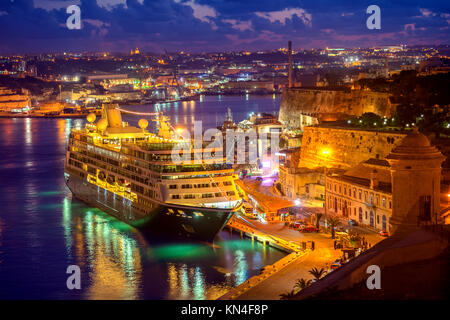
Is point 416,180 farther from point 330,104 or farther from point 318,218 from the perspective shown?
point 330,104

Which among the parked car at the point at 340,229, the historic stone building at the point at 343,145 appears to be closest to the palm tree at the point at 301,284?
the parked car at the point at 340,229

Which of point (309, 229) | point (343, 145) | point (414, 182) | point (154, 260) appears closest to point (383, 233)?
point (309, 229)

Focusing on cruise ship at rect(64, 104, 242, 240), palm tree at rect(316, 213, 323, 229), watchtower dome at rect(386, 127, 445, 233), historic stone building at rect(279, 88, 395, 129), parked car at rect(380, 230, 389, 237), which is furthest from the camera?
historic stone building at rect(279, 88, 395, 129)

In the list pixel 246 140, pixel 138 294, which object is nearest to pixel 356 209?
pixel 138 294

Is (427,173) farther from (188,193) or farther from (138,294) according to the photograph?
(188,193)

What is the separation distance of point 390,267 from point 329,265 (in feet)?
21.4

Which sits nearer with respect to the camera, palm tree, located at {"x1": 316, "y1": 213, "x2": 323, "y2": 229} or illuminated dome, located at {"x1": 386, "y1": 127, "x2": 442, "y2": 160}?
illuminated dome, located at {"x1": 386, "y1": 127, "x2": 442, "y2": 160}

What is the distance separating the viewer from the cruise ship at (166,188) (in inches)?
577

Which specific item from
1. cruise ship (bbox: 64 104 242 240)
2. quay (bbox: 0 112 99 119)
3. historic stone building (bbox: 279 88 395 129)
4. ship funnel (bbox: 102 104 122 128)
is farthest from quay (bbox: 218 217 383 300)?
quay (bbox: 0 112 99 119)

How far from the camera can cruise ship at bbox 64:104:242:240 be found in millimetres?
14648

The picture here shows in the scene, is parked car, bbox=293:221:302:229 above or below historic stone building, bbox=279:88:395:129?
below

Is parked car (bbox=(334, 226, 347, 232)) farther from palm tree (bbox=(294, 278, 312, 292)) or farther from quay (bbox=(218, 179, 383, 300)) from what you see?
palm tree (bbox=(294, 278, 312, 292))

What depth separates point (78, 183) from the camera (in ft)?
65.9

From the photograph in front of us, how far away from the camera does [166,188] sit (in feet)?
48.6
